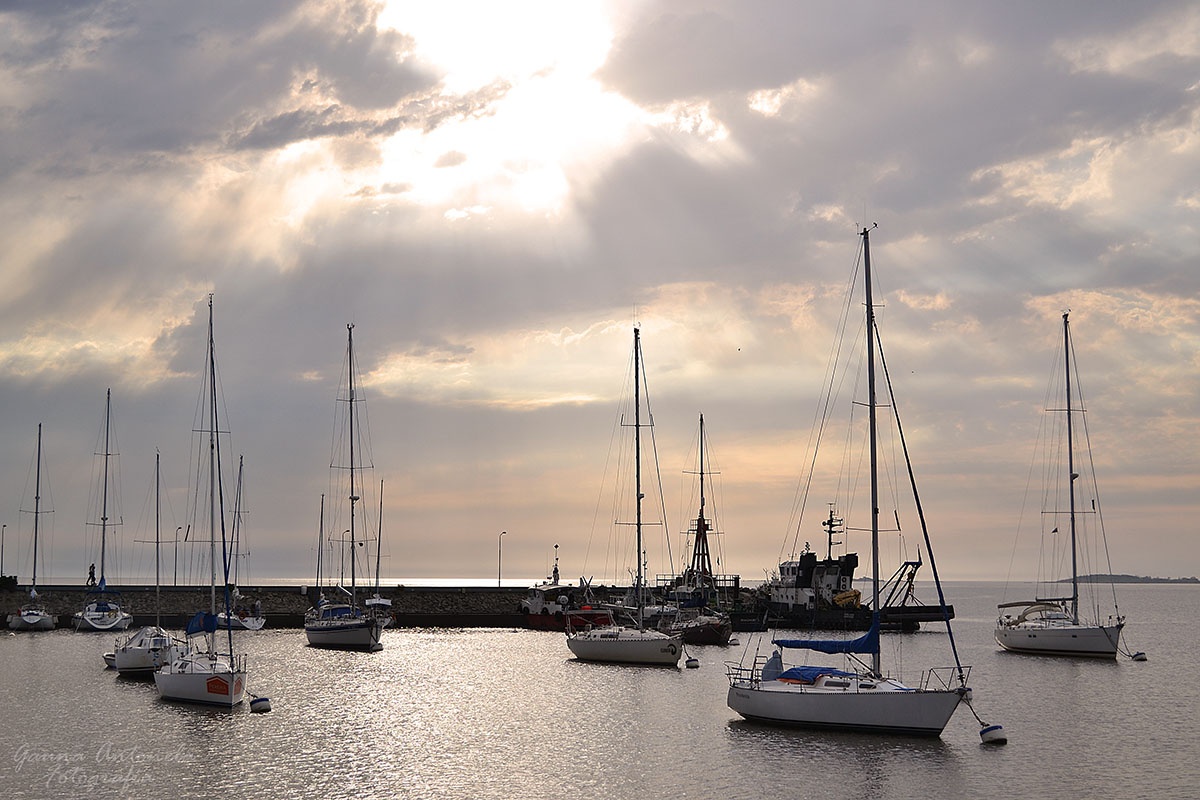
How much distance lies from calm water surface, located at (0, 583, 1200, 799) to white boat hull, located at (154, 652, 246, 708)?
30.7 inches

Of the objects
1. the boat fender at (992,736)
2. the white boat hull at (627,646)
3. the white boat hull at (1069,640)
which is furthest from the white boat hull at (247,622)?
the boat fender at (992,736)

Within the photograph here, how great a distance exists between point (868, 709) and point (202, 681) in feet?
90.0

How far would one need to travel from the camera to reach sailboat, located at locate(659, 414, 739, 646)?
86500mm

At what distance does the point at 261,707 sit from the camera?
46.3 m

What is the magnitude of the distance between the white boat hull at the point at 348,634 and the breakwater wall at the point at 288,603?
29.0m

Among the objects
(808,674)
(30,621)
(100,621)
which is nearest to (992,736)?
(808,674)

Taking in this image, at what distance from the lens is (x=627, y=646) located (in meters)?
67.9

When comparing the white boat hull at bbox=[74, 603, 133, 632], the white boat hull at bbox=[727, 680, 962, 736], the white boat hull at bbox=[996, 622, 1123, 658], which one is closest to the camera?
the white boat hull at bbox=[727, 680, 962, 736]

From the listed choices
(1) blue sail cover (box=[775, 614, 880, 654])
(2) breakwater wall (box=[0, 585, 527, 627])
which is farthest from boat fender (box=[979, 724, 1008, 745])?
(2) breakwater wall (box=[0, 585, 527, 627])

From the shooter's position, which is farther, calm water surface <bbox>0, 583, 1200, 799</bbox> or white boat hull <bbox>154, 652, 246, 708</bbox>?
white boat hull <bbox>154, 652, 246, 708</bbox>

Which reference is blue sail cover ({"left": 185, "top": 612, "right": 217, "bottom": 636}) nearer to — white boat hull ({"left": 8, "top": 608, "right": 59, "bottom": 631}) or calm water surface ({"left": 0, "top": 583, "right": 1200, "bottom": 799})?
calm water surface ({"left": 0, "top": 583, "right": 1200, "bottom": 799})

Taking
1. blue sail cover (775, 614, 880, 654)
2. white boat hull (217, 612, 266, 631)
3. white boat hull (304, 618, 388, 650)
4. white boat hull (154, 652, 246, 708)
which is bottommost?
white boat hull (217, 612, 266, 631)

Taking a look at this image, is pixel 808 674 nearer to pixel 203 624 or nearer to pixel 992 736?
pixel 992 736

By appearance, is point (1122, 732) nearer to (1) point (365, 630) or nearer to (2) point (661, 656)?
(2) point (661, 656)
